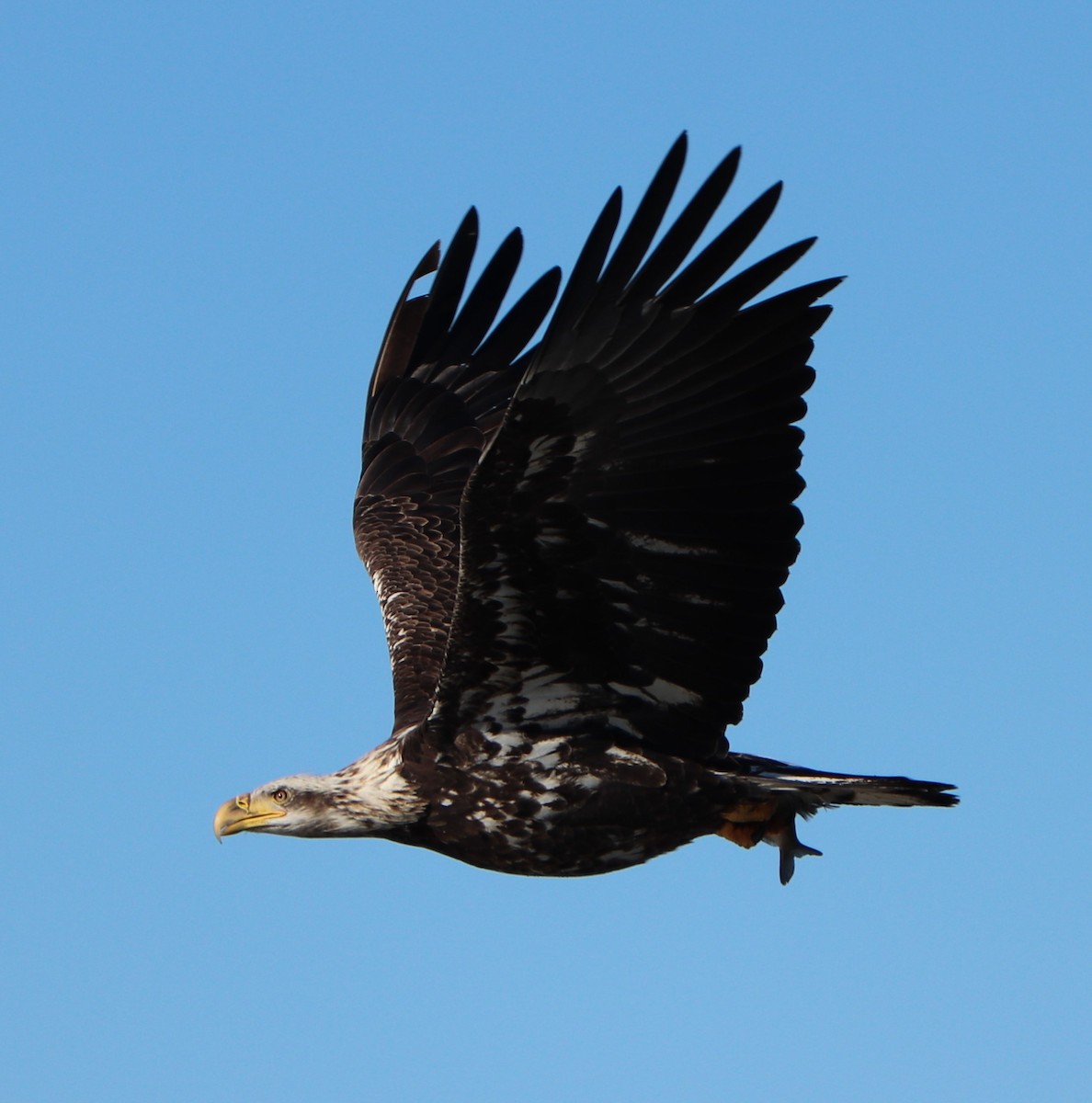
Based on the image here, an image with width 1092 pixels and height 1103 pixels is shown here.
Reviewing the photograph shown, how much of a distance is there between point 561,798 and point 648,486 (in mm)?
1550

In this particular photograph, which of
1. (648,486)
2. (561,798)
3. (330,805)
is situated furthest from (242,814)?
(648,486)

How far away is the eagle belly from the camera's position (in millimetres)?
8648

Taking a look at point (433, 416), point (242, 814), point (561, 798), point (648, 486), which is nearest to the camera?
point (648, 486)

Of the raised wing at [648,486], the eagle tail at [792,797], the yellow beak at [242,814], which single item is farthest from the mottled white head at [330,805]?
the eagle tail at [792,797]

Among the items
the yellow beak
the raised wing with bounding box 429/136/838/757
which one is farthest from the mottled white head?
the raised wing with bounding box 429/136/838/757

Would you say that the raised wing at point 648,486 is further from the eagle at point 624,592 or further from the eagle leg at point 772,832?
the eagle leg at point 772,832

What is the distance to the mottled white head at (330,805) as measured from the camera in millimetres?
8742

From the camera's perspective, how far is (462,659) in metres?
8.47

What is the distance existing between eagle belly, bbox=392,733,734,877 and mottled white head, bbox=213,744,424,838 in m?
0.12

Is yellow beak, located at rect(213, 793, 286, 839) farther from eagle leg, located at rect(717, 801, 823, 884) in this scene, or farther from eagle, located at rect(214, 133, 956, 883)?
eagle leg, located at rect(717, 801, 823, 884)

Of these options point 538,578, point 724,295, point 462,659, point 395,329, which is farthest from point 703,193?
point 395,329

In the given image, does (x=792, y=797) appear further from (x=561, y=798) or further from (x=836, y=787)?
(x=561, y=798)

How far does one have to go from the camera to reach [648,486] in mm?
8086

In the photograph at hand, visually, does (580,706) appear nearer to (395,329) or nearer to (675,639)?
(675,639)
